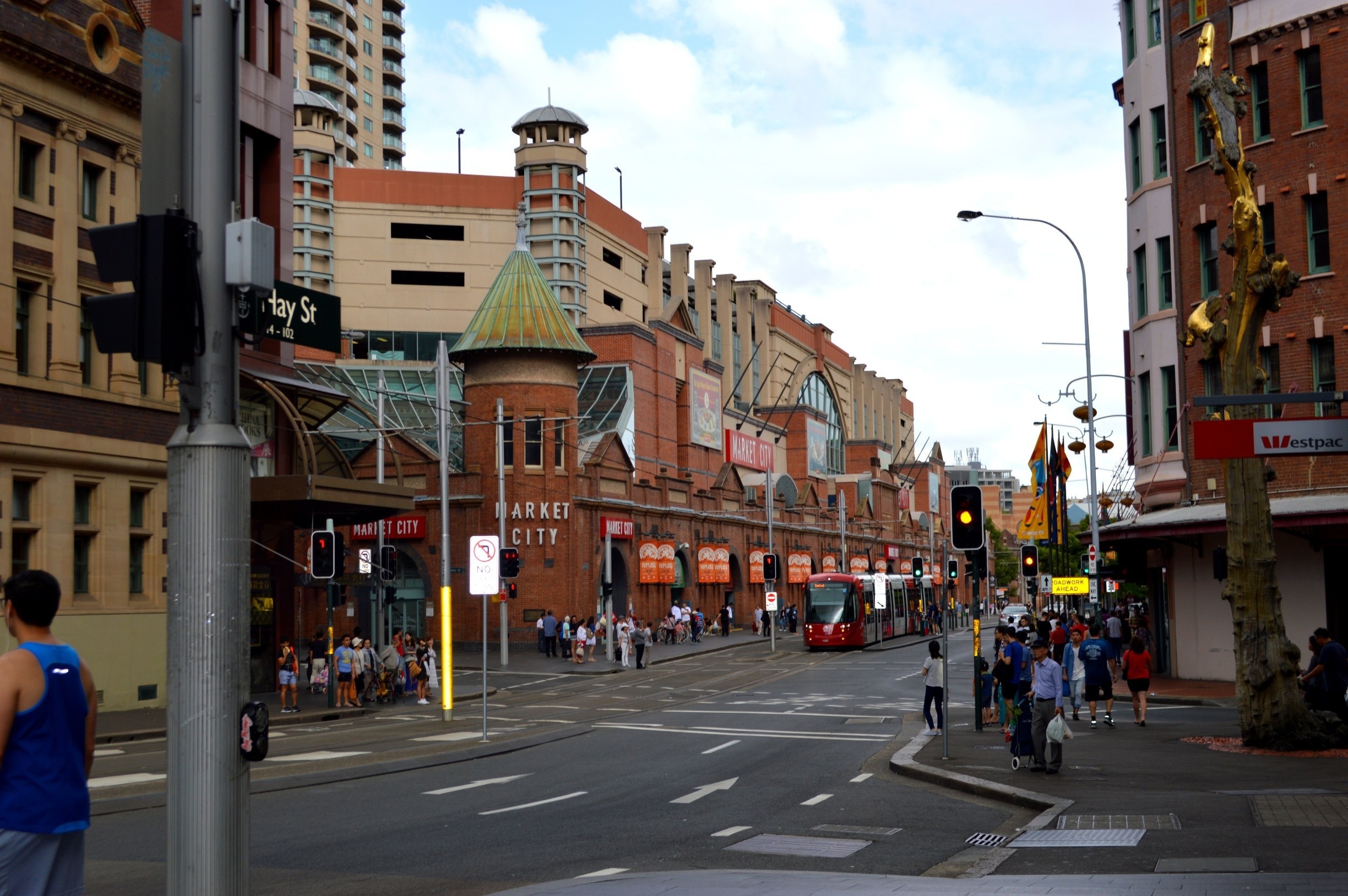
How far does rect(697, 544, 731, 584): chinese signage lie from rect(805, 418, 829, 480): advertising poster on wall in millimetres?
29097

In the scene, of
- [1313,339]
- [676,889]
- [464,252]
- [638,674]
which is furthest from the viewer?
[464,252]

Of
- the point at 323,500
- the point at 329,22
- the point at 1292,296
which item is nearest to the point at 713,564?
the point at 323,500

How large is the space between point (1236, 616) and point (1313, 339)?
47.2 feet

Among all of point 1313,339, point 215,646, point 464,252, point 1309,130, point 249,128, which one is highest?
point 464,252

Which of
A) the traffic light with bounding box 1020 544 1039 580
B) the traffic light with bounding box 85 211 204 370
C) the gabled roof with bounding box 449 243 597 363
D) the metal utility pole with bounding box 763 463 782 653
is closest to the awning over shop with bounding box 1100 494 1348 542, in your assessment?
the traffic light with bounding box 1020 544 1039 580

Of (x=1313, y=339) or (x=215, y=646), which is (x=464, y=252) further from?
(x=215, y=646)

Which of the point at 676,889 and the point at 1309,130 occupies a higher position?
the point at 1309,130

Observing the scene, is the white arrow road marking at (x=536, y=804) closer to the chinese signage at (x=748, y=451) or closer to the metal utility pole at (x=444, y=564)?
the metal utility pole at (x=444, y=564)

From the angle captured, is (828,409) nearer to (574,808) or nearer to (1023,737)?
(1023,737)

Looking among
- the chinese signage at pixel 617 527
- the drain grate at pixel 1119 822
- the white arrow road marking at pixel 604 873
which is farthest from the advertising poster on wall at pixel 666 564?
the white arrow road marking at pixel 604 873

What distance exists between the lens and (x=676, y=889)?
32.6ft

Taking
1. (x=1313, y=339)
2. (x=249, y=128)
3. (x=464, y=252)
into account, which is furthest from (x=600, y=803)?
(x=464, y=252)

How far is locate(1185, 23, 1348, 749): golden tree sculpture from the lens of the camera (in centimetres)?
1959

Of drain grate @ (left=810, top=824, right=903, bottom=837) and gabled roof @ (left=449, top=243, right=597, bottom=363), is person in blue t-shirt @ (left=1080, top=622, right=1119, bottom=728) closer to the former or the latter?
drain grate @ (left=810, top=824, right=903, bottom=837)
